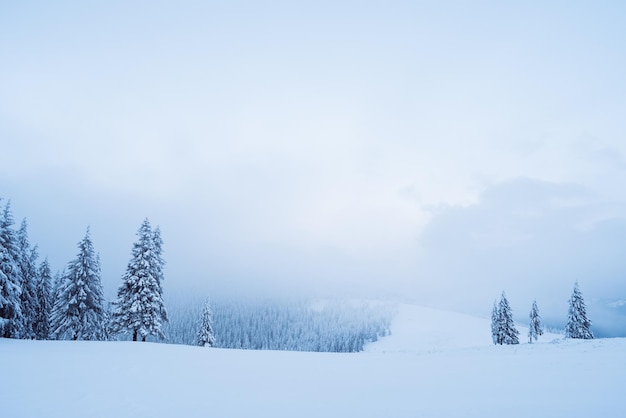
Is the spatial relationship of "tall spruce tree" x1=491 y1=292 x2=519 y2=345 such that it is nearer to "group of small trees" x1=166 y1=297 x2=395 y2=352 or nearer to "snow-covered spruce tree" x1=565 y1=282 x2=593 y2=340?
"snow-covered spruce tree" x1=565 y1=282 x2=593 y2=340

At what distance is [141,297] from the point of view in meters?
32.1

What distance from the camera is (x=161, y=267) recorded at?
3478 centimetres

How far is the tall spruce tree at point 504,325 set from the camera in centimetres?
4997

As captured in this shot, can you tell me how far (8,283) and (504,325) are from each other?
204 feet

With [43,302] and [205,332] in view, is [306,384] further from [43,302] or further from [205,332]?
[43,302]

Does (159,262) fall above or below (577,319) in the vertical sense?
above

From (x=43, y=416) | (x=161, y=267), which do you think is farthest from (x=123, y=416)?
(x=161, y=267)

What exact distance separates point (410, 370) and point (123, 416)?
11.6 m

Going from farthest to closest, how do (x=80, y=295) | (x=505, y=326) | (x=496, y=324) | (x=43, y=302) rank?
(x=496, y=324) < (x=505, y=326) < (x=43, y=302) < (x=80, y=295)

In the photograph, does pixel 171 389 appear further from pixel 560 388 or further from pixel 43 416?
pixel 560 388

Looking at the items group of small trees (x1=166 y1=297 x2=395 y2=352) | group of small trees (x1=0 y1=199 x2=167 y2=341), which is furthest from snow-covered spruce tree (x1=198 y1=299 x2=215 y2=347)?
group of small trees (x1=166 y1=297 x2=395 y2=352)

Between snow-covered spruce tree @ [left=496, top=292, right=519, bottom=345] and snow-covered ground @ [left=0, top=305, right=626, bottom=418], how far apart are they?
35796 millimetres

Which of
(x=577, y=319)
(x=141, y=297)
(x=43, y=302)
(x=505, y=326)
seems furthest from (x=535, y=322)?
(x=43, y=302)

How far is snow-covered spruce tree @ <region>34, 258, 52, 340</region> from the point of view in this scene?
1471 inches
